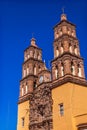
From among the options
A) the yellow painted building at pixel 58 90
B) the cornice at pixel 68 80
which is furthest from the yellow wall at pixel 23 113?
the cornice at pixel 68 80

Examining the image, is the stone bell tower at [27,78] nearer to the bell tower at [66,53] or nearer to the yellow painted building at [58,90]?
the yellow painted building at [58,90]

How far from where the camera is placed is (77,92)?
27.5 m

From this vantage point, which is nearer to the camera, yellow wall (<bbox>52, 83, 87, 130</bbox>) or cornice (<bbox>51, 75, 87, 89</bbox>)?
yellow wall (<bbox>52, 83, 87, 130</bbox>)

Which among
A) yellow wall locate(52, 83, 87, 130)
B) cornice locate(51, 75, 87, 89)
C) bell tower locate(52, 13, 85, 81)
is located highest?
bell tower locate(52, 13, 85, 81)

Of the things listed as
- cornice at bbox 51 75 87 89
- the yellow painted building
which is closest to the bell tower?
the yellow painted building

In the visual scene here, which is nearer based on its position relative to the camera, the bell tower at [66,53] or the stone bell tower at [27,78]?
the bell tower at [66,53]

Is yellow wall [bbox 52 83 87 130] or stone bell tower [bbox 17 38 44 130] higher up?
stone bell tower [bbox 17 38 44 130]

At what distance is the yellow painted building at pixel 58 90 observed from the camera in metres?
26.6

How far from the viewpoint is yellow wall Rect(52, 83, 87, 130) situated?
84.4 ft

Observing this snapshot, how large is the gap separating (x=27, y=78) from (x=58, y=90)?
8439 mm

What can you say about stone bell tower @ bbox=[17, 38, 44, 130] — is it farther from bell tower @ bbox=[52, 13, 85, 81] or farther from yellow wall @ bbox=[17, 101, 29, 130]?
bell tower @ bbox=[52, 13, 85, 81]

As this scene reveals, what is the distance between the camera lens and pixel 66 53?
96.6 ft

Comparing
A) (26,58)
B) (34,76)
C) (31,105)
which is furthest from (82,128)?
(26,58)

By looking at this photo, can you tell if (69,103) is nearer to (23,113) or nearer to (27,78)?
(23,113)
